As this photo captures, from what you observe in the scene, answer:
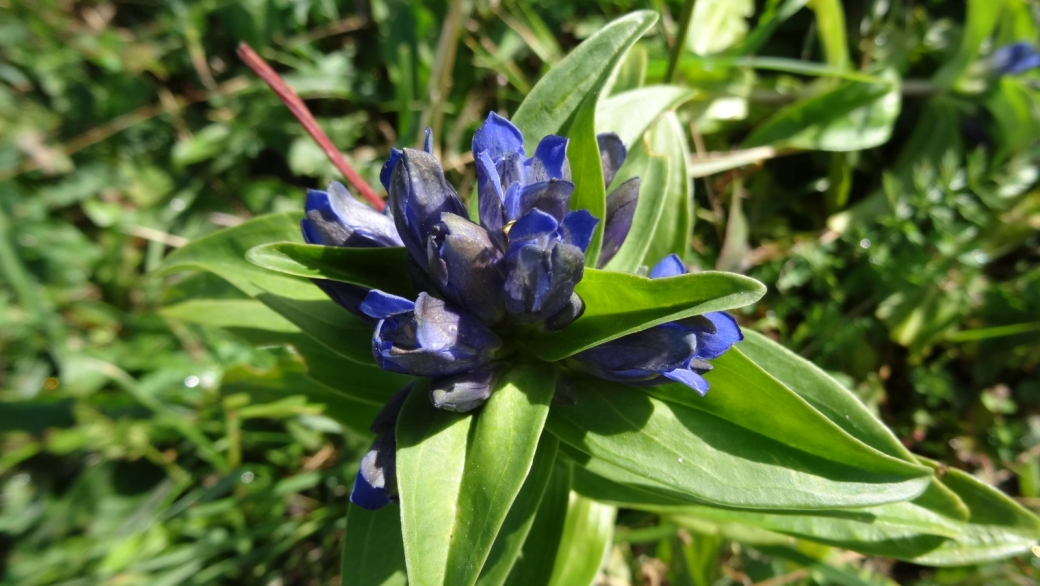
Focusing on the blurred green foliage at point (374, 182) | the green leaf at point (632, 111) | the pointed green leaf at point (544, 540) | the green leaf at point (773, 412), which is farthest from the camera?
the blurred green foliage at point (374, 182)

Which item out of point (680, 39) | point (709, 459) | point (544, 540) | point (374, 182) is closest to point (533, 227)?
point (709, 459)

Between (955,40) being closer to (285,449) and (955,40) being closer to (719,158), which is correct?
(719,158)

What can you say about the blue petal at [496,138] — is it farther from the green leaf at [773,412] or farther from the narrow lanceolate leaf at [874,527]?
the narrow lanceolate leaf at [874,527]

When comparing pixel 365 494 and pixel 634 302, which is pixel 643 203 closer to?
pixel 634 302

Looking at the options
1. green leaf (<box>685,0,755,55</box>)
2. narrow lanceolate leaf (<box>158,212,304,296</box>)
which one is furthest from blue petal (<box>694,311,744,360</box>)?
green leaf (<box>685,0,755,55</box>)

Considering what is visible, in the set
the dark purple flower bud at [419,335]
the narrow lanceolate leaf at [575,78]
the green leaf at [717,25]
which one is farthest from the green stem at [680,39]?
the dark purple flower bud at [419,335]

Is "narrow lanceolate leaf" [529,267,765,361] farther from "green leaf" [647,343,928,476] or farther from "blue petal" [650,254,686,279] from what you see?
"green leaf" [647,343,928,476]
